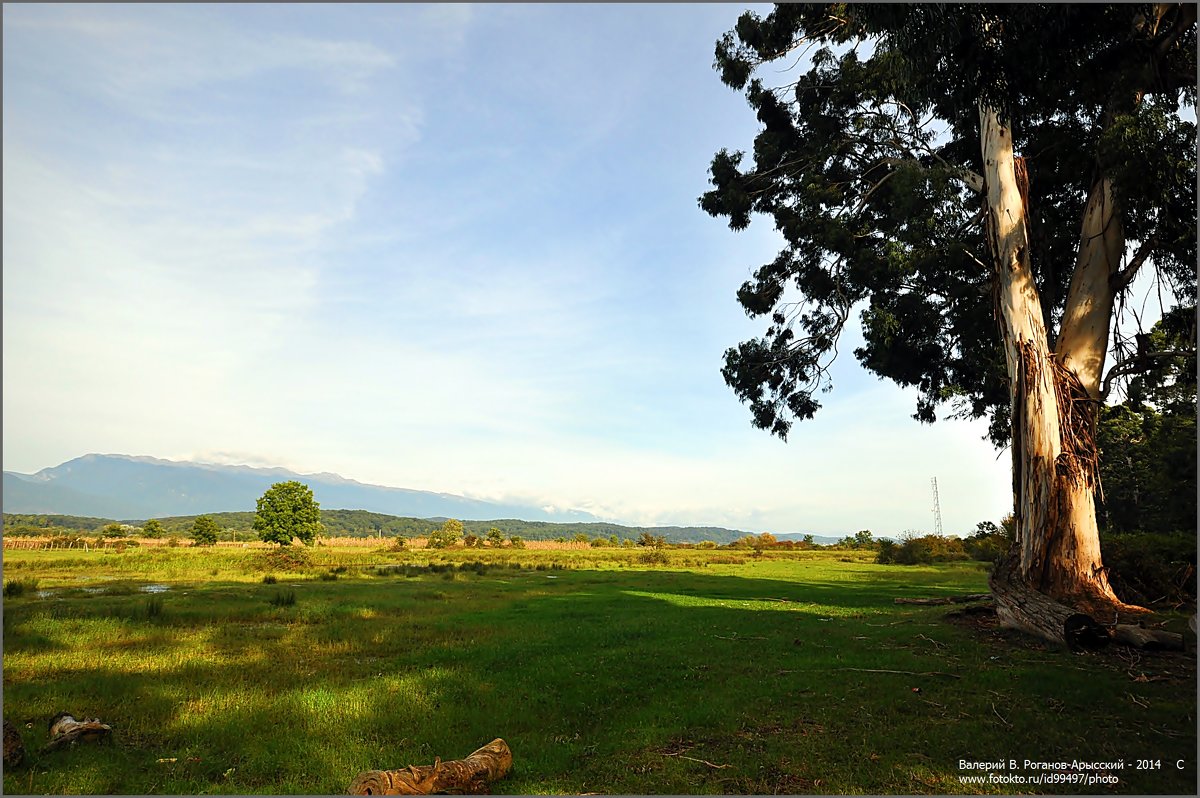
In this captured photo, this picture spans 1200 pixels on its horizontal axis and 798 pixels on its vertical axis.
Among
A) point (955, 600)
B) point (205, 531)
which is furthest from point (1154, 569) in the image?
point (205, 531)

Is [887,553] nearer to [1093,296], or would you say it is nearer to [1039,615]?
[1093,296]

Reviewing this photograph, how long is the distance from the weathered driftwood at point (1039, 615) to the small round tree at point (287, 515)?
7022 cm

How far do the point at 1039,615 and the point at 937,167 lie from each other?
12431 mm

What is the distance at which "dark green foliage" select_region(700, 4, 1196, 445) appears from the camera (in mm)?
10289

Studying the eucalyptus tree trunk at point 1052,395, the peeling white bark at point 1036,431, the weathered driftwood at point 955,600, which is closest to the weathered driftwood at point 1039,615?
the eucalyptus tree trunk at point 1052,395

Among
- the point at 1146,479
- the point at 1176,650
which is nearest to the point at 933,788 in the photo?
the point at 1176,650

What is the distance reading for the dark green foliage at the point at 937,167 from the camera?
405 inches

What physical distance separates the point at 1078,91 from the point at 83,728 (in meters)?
19.4

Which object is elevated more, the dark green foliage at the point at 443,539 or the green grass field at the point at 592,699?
the green grass field at the point at 592,699

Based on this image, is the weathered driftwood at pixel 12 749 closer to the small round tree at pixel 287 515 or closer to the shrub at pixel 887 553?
the shrub at pixel 887 553

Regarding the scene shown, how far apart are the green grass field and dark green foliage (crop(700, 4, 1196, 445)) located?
347 inches

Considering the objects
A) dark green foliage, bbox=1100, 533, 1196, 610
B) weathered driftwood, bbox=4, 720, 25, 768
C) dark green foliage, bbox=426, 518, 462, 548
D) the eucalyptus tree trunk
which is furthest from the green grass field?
dark green foliage, bbox=426, 518, 462, 548

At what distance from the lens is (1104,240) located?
1464cm

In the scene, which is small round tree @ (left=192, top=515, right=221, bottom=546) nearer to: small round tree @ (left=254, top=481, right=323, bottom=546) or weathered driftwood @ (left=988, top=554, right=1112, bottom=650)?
small round tree @ (left=254, top=481, right=323, bottom=546)
